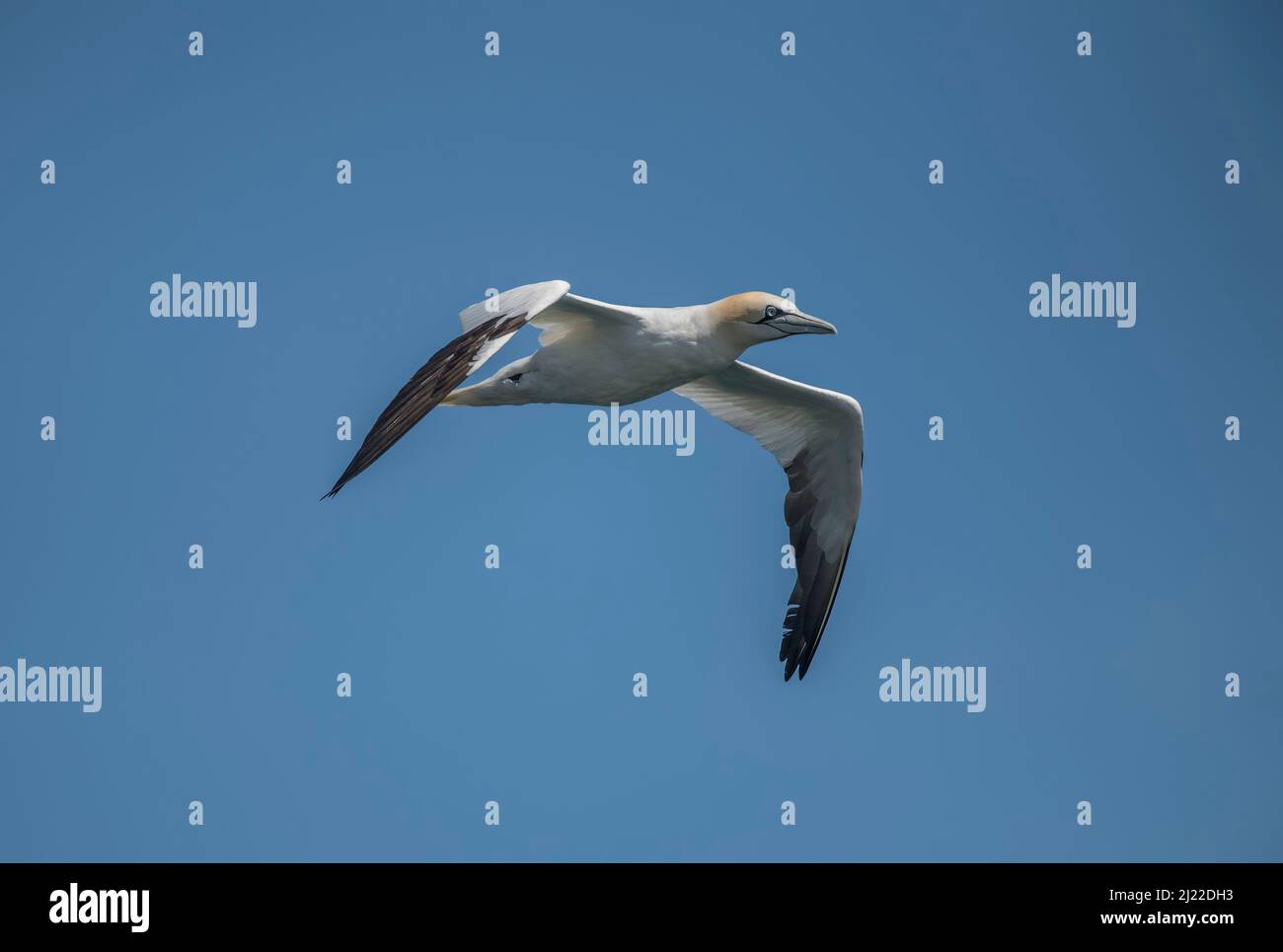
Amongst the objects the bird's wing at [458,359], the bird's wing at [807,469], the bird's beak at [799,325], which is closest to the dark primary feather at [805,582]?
the bird's wing at [807,469]

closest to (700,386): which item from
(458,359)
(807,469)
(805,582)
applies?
(807,469)

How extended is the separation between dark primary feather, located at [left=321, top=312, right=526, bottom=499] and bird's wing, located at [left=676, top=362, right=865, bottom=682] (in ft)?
17.3

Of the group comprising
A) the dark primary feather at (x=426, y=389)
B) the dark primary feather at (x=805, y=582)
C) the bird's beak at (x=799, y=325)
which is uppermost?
the bird's beak at (x=799, y=325)

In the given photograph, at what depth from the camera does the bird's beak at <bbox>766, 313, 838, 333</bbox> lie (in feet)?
64.1

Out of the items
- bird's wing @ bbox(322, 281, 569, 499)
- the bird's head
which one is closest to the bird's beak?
the bird's head

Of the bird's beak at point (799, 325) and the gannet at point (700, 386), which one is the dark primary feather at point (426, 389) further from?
the bird's beak at point (799, 325)

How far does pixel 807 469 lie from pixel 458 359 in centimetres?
738

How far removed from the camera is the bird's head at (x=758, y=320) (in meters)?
19.5

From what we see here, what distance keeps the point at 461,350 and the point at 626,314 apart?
2.39m

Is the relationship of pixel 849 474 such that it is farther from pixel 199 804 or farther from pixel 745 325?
pixel 199 804

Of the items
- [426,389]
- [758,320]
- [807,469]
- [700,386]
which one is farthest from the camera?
[807,469]

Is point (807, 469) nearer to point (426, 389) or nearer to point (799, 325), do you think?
point (799, 325)

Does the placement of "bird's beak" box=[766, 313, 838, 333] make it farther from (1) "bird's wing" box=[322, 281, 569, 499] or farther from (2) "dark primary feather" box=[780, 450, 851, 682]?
(2) "dark primary feather" box=[780, 450, 851, 682]

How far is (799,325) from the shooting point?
1964 centimetres
